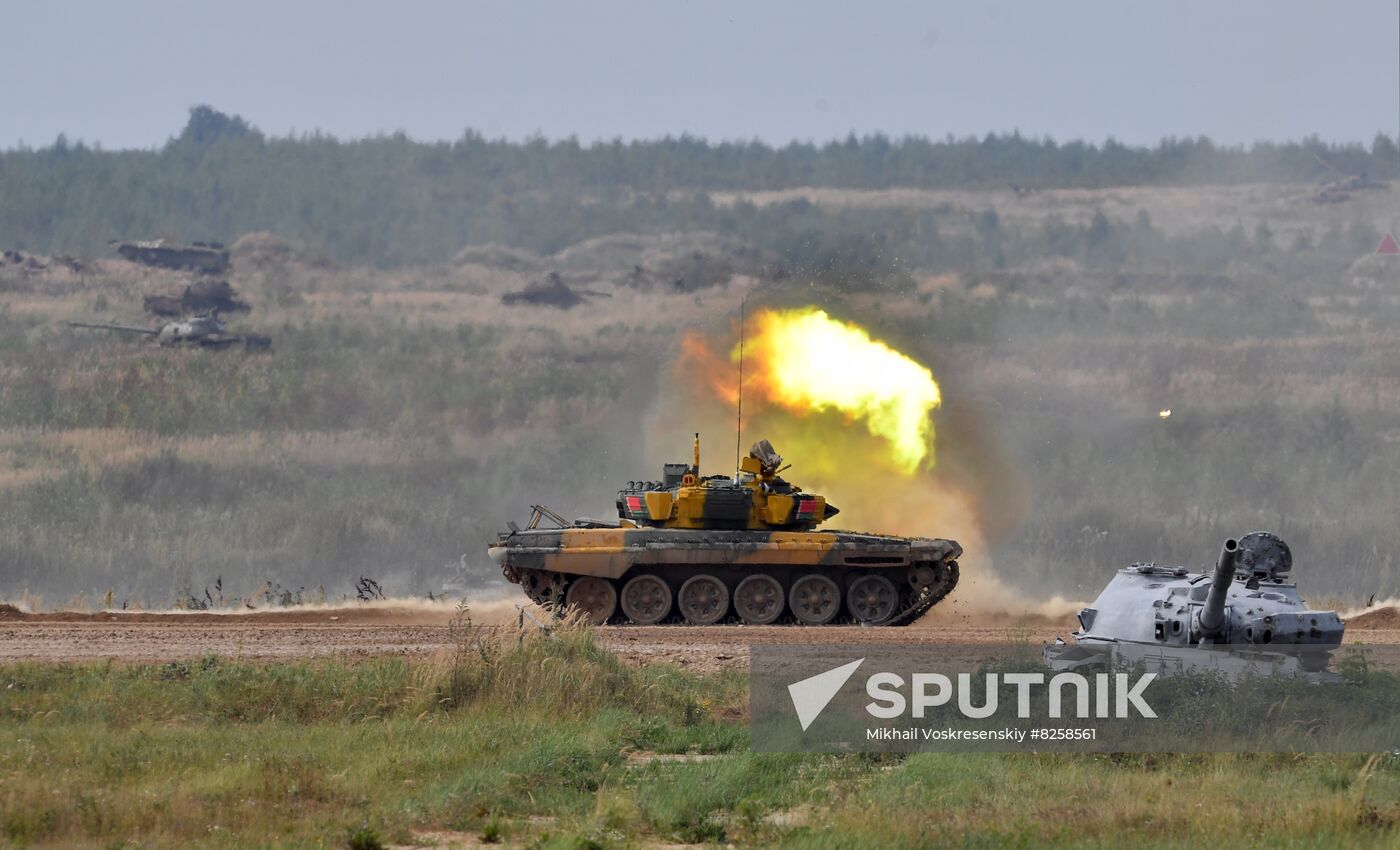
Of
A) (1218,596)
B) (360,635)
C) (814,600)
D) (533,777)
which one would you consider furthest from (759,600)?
(533,777)

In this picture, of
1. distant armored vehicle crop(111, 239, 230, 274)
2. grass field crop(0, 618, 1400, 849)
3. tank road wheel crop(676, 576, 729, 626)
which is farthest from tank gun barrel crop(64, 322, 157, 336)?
grass field crop(0, 618, 1400, 849)

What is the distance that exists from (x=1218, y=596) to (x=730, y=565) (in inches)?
455

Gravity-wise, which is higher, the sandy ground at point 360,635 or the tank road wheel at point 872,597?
the tank road wheel at point 872,597

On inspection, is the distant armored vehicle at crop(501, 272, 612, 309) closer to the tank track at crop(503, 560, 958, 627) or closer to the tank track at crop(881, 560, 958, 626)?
the tank track at crop(503, 560, 958, 627)

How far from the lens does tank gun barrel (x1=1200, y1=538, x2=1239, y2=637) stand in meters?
20.3

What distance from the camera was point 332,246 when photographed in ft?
296

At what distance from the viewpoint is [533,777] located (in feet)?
57.7

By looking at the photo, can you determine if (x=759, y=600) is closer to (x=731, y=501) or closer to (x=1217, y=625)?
(x=731, y=501)

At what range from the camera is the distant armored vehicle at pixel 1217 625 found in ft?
69.8

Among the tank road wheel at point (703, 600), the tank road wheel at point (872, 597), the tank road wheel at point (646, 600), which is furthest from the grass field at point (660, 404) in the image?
the tank road wheel at point (646, 600)

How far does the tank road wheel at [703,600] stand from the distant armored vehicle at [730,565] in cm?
2

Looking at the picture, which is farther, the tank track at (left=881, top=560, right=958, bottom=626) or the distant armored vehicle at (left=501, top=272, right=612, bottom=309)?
the distant armored vehicle at (left=501, top=272, right=612, bottom=309)

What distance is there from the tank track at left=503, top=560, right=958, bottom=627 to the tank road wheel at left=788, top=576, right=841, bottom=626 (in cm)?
22

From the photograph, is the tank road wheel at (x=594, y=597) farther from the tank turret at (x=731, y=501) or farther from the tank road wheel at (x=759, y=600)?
the tank road wheel at (x=759, y=600)
